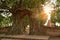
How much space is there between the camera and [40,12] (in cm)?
835

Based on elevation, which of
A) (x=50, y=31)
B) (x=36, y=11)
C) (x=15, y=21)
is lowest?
(x=50, y=31)

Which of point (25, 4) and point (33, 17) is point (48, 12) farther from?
point (25, 4)

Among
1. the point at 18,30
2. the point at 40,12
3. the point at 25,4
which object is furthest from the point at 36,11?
the point at 18,30

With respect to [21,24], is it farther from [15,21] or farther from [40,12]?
[40,12]

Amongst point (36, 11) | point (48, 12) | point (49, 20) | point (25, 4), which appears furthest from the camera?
point (49, 20)

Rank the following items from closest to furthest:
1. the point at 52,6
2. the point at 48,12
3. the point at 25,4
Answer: the point at 25,4 → the point at 52,6 → the point at 48,12

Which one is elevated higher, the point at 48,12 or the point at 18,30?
the point at 48,12

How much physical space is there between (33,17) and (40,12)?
0.45 metres

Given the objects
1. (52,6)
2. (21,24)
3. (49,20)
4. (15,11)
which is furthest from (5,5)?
(49,20)

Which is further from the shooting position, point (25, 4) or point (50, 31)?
point (50, 31)

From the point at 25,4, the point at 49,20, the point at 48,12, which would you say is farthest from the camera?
the point at 49,20

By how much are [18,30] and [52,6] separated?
7.41 feet

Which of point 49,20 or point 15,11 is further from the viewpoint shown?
point 49,20

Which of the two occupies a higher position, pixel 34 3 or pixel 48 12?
pixel 34 3
